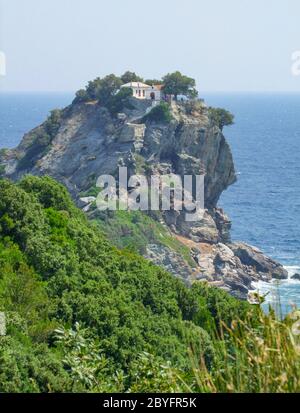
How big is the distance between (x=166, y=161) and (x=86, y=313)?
53.1 m

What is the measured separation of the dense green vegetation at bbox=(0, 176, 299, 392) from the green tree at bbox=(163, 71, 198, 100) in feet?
159

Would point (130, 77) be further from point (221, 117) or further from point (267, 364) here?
point (267, 364)

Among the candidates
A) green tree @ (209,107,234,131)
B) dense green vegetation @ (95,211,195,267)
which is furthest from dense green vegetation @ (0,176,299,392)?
green tree @ (209,107,234,131)

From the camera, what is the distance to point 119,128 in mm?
79688

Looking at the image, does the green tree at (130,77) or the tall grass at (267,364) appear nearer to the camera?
the tall grass at (267,364)

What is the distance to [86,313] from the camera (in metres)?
24.7

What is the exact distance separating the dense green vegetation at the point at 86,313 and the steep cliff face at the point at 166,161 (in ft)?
106

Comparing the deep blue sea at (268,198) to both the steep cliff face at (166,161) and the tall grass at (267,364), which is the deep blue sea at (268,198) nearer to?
the steep cliff face at (166,161)

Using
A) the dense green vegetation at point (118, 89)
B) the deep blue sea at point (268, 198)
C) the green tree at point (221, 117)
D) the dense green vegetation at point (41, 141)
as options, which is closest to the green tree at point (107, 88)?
the dense green vegetation at point (118, 89)

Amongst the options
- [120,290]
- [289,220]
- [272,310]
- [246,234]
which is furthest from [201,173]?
[272,310]

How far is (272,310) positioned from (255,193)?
10755 centimetres

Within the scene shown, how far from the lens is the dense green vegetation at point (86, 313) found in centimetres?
1238

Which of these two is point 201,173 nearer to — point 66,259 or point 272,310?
point 66,259

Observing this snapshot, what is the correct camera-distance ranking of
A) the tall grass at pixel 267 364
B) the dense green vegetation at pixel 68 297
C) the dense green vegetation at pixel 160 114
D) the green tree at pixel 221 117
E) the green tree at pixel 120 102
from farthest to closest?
the green tree at pixel 120 102
the green tree at pixel 221 117
the dense green vegetation at pixel 160 114
the dense green vegetation at pixel 68 297
the tall grass at pixel 267 364
